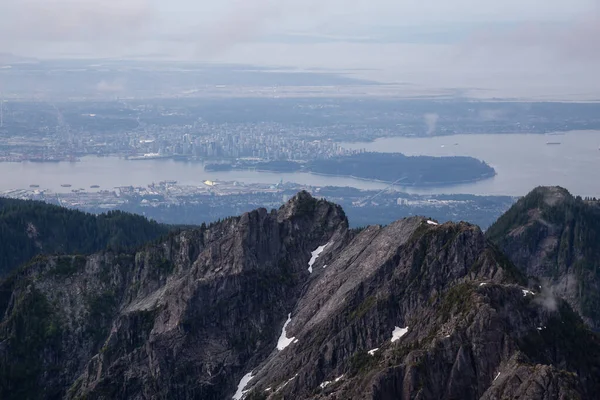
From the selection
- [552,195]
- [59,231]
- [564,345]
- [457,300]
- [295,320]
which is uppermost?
[457,300]

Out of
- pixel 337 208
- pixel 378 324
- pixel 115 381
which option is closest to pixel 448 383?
pixel 378 324

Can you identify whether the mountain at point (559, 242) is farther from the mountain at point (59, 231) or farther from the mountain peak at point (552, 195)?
the mountain at point (59, 231)

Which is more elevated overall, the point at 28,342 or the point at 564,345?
the point at 564,345

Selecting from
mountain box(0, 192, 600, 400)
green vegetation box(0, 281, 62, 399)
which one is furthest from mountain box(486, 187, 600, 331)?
green vegetation box(0, 281, 62, 399)

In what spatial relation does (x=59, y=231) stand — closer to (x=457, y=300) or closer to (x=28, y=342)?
(x=28, y=342)

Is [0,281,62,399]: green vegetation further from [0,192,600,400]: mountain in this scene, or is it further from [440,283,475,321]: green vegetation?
[440,283,475,321]: green vegetation

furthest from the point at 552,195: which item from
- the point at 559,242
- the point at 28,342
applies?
→ the point at 28,342
